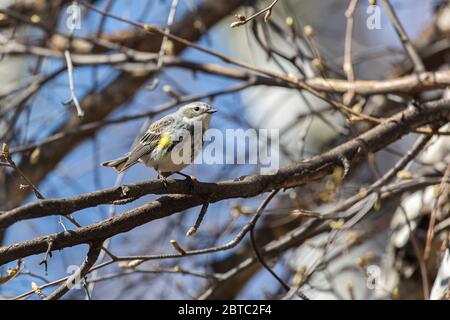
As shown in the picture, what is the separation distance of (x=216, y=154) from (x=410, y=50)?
184cm

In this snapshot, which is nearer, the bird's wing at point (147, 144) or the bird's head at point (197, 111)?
the bird's wing at point (147, 144)

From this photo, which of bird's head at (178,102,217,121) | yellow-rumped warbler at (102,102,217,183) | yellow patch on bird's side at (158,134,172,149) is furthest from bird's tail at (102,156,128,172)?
bird's head at (178,102,217,121)

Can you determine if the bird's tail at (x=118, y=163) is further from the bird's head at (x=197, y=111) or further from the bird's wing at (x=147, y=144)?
the bird's head at (x=197, y=111)

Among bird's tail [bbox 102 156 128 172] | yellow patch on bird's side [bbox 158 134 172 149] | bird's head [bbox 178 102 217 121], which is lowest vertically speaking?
bird's tail [bbox 102 156 128 172]

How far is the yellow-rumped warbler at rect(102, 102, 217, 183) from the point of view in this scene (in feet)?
11.6

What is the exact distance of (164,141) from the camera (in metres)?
3.63

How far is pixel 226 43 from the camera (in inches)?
311

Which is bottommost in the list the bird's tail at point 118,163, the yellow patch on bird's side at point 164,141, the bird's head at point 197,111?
the bird's tail at point 118,163

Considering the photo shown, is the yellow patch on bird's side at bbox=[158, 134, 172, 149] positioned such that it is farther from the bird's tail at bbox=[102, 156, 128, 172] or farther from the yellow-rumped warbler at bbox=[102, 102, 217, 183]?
the bird's tail at bbox=[102, 156, 128, 172]

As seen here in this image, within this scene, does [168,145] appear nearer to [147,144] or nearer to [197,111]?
[147,144]

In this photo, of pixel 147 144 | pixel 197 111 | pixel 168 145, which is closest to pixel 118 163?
pixel 147 144

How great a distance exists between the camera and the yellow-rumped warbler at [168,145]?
3.55 meters

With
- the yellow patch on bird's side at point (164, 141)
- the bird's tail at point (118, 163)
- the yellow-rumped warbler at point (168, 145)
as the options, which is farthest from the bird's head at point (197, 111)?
the bird's tail at point (118, 163)
